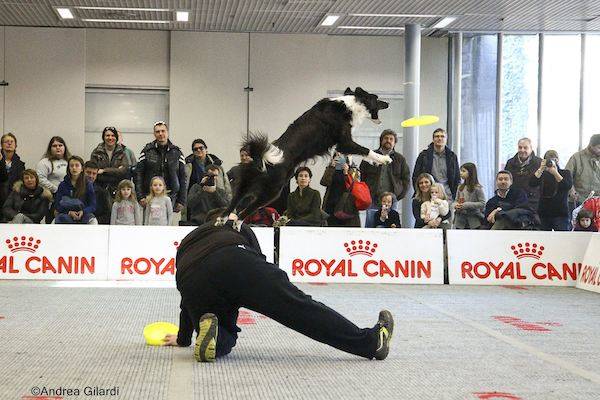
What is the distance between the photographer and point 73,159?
12.2m

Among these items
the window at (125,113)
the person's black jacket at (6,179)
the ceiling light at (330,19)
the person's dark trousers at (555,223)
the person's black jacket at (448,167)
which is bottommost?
the person's dark trousers at (555,223)

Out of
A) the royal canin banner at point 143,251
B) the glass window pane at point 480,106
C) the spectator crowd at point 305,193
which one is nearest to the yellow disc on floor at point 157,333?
the royal canin banner at point 143,251

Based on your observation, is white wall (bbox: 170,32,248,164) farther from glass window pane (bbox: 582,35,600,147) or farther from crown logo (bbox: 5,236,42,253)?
crown logo (bbox: 5,236,42,253)

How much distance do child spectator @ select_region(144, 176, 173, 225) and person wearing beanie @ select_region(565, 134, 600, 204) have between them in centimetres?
620

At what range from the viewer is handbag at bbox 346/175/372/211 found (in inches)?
455

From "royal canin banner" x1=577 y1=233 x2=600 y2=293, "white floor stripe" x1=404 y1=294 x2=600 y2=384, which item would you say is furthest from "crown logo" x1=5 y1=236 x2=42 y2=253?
"royal canin banner" x1=577 y1=233 x2=600 y2=293

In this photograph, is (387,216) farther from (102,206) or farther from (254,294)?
(254,294)

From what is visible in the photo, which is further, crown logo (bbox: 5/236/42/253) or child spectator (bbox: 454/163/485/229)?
child spectator (bbox: 454/163/485/229)

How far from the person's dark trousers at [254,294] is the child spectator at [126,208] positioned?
7.12 meters

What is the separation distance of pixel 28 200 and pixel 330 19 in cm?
688

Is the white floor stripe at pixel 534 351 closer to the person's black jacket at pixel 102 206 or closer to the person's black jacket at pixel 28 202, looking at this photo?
the person's black jacket at pixel 102 206

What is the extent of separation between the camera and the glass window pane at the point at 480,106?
17891 millimetres

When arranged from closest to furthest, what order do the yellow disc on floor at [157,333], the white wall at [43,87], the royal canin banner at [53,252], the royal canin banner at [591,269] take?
1. the yellow disc on floor at [157,333]
2. the royal canin banner at [591,269]
3. the royal canin banner at [53,252]
4. the white wall at [43,87]

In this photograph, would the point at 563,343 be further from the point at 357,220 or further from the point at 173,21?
the point at 173,21
